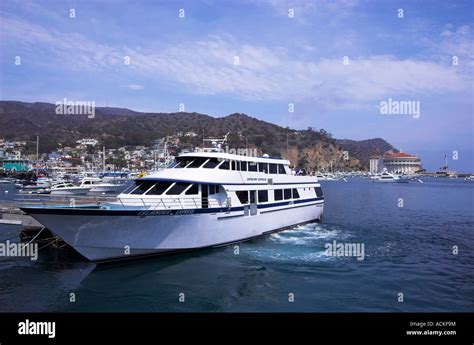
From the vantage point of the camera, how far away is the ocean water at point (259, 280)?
11.6 m

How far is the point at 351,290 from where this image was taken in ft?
42.4

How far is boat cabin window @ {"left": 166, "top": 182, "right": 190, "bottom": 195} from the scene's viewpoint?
16375 mm

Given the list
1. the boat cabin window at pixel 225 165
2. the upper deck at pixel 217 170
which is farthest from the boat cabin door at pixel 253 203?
the boat cabin window at pixel 225 165

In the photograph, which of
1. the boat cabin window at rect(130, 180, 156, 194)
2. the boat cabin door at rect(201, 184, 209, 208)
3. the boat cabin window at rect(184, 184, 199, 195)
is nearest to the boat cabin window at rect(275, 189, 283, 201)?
the boat cabin door at rect(201, 184, 209, 208)

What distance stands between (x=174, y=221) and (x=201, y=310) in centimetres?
517

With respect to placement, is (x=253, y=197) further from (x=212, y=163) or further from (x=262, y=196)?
(x=212, y=163)

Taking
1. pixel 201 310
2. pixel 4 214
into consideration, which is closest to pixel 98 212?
pixel 201 310

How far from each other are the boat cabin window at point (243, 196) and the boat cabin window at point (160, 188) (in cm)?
365

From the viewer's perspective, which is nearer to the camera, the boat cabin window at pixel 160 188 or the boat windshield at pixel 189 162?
the boat cabin window at pixel 160 188

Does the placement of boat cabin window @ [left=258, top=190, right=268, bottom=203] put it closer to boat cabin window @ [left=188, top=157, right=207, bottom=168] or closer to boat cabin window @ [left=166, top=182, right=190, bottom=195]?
boat cabin window @ [left=188, top=157, right=207, bottom=168]

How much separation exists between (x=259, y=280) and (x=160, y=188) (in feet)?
20.1

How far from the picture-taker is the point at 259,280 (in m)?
13.8
